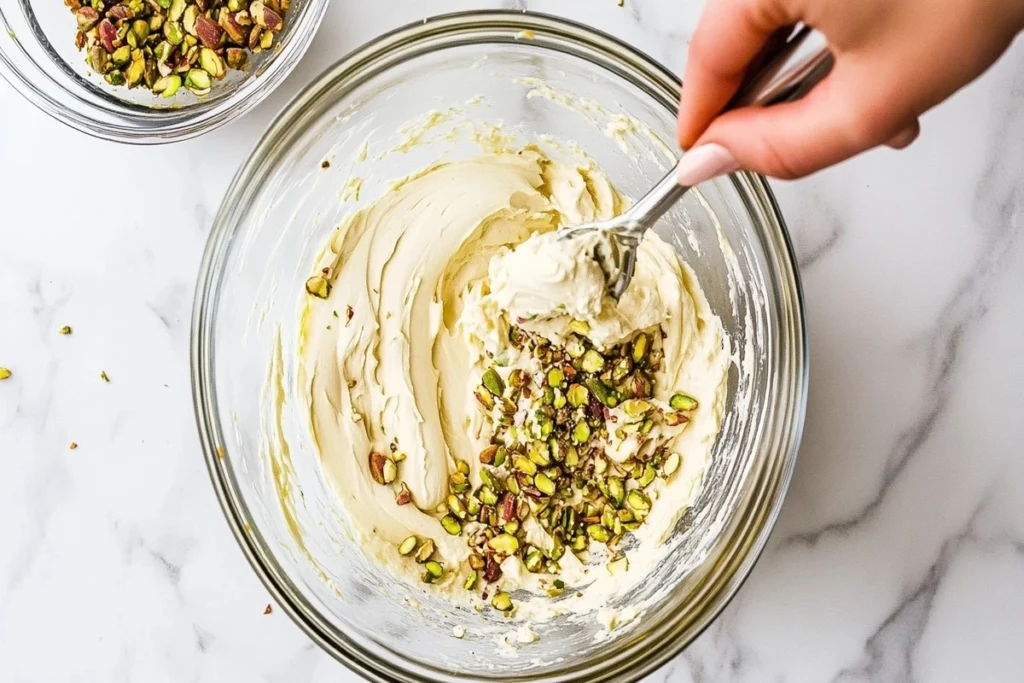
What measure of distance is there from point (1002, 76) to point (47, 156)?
1594mm

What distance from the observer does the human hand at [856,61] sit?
675 millimetres

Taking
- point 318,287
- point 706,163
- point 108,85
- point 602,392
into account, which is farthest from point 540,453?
point 108,85

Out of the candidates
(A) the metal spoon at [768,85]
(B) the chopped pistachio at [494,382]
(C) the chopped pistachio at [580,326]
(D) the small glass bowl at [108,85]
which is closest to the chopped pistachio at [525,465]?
(B) the chopped pistachio at [494,382]

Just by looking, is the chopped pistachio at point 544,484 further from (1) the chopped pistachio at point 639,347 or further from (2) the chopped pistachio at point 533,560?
(1) the chopped pistachio at point 639,347

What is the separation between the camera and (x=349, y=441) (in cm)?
128

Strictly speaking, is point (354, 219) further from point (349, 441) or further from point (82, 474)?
point (82, 474)

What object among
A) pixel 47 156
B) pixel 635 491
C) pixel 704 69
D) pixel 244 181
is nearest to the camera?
pixel 704 69

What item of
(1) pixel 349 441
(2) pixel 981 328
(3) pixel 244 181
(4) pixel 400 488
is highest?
(3) pixel 244 181

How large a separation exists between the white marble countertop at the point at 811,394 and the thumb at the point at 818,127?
0.55 meters

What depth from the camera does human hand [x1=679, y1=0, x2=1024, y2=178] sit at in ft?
2.21

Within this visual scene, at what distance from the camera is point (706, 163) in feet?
2.77

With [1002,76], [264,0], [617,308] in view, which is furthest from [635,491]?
[264,0]

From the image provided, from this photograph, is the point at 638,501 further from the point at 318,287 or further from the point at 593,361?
the point at 318,287

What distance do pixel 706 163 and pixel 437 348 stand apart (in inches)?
23.8
